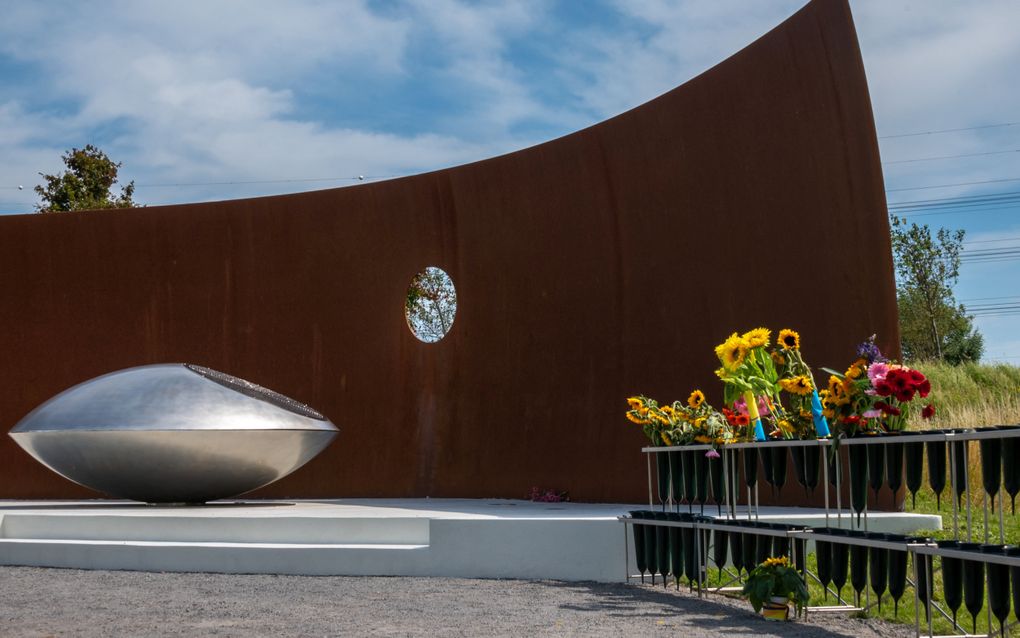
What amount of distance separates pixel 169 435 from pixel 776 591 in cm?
575

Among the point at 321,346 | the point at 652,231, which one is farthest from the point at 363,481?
the point at 652,231

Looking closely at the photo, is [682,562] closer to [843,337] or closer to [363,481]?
[843,337]

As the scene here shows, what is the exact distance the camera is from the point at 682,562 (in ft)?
23.8

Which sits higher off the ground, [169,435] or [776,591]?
[169,435]

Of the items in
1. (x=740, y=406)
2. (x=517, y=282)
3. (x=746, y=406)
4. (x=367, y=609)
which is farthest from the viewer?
(x=517, y=282)

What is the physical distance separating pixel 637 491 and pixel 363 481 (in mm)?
3364

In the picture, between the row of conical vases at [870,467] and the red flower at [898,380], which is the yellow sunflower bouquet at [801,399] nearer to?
the row of conical vases at [870,467]

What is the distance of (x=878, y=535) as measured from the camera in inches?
227

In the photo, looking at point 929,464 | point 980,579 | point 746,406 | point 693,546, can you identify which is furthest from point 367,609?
point 980,579

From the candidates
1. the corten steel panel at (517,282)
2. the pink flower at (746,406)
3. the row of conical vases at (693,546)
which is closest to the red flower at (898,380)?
the row of conical vases at (693,546)

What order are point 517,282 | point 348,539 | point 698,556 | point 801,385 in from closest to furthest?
point 801,385 → point 698,556 → point 348,539 → point 517,282

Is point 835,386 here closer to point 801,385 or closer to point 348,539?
point 801,385

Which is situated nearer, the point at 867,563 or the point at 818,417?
the point at 867,563

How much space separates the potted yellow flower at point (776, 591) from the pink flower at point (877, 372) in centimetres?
121
